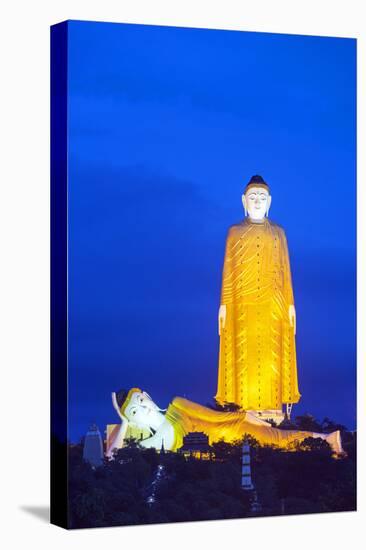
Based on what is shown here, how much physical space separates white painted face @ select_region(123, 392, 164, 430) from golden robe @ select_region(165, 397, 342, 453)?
0.09 metres

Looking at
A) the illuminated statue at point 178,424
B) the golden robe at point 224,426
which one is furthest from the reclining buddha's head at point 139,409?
the golden robe at point 224,426

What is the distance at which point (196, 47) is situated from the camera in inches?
573

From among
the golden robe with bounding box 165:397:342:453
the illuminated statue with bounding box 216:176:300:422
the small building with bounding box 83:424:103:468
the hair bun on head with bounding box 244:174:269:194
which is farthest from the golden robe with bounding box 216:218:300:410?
the small building with bounding box 83:424:103:468

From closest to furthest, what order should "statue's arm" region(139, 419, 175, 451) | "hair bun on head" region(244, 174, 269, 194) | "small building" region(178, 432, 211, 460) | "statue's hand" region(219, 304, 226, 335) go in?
"statue's arm" region(139, 419, 175, 451) → "small building" region(178, 432, 211, 460) → "statue's hand" region(219, 304, 226, 335) → "hair bun on head" region(244, 174, 269, 194)

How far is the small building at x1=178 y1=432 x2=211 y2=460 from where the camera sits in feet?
47.7

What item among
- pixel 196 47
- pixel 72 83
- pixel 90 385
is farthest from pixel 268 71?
pixel 90 385

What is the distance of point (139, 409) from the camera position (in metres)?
14.4

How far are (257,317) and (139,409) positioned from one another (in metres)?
1.24

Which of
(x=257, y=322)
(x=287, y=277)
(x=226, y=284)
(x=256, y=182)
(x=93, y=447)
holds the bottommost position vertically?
(x=93, y=447)

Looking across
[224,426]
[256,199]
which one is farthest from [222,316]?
[256,199]

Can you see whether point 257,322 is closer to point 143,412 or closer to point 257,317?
point 257,317

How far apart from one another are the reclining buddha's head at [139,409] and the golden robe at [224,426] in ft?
0.34

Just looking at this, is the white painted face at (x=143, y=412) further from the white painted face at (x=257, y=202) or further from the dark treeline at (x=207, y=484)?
the white painted face at (x=257, y=202)

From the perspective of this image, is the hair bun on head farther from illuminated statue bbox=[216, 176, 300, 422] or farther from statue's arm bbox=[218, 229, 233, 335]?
statue's arm bbox=[218, 229, 233, 335]
